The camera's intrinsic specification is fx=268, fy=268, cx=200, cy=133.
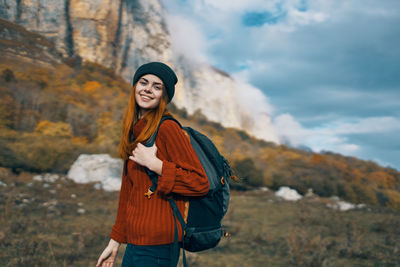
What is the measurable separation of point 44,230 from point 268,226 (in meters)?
5.45

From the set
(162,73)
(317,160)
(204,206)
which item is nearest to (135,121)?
(162,73)

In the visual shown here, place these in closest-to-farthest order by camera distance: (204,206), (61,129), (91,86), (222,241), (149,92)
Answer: (204,206)
(149,92)
(222,241)
(61,129)
(91,86)

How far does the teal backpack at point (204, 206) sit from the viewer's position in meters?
1.23

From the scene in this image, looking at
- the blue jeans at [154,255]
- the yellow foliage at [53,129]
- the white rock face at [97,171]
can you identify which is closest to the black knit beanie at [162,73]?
the blue jeans at [154,255]

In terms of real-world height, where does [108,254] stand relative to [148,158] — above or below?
below

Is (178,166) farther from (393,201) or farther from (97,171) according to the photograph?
(393,201)

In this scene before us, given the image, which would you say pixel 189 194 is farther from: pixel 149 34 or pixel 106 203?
pixel 149 34

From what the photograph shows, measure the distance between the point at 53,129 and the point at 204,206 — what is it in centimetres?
1915

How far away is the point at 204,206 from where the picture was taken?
1271mm

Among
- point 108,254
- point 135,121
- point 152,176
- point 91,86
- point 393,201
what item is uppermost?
point 91,86

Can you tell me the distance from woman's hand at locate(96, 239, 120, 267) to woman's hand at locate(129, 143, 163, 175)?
62cm

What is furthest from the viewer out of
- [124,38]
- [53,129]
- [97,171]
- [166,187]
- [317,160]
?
[124,38]

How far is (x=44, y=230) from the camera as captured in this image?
204 inches

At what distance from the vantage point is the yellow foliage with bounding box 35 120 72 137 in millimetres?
17359
